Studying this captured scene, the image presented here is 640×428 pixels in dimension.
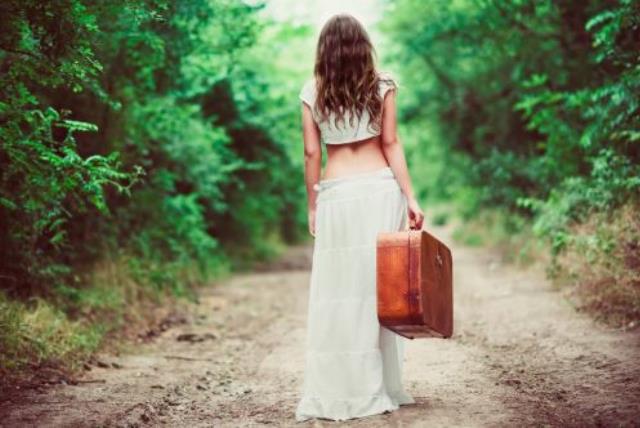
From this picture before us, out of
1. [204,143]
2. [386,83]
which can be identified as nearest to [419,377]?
[386,83]

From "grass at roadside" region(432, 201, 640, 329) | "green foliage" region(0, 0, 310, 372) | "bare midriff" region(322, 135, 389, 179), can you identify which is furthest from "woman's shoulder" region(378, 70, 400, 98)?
"grass at roadside" region(432, 201, 640, 329)

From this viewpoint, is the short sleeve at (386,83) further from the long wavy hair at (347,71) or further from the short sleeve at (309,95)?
the short sleeve at (309,95)

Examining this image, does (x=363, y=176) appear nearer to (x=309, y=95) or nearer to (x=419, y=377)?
(x=309, y=95)

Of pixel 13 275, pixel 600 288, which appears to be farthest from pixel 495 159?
pixel 13 275

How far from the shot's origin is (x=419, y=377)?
18.3 ft

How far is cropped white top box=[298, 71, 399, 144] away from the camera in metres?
4.53

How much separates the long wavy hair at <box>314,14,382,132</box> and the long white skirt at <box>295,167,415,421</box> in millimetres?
405

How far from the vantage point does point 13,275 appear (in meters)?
6.92

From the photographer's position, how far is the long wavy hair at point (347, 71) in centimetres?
445

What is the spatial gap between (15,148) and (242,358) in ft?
9.28

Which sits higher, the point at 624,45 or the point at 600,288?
the point at 624,45

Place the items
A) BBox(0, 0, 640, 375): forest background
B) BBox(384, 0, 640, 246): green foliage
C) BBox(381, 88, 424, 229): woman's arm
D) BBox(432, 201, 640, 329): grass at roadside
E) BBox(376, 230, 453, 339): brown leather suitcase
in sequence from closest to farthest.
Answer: BBox(376, 230, 453, 339): brown leather suitcase < BBox(381, 88, 424, 229): woman's arm < BBox(0, 0, 640, 375): forest background < BBox(432, 201, 640, 329): grass at roadside < BBox(384, 0, 640, 246): green foliage

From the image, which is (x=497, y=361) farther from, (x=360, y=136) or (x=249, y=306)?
(x=249, y=306)

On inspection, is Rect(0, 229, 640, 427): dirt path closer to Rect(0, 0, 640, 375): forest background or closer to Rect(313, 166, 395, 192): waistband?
Rect(0, 0, 640, 375): forest background
